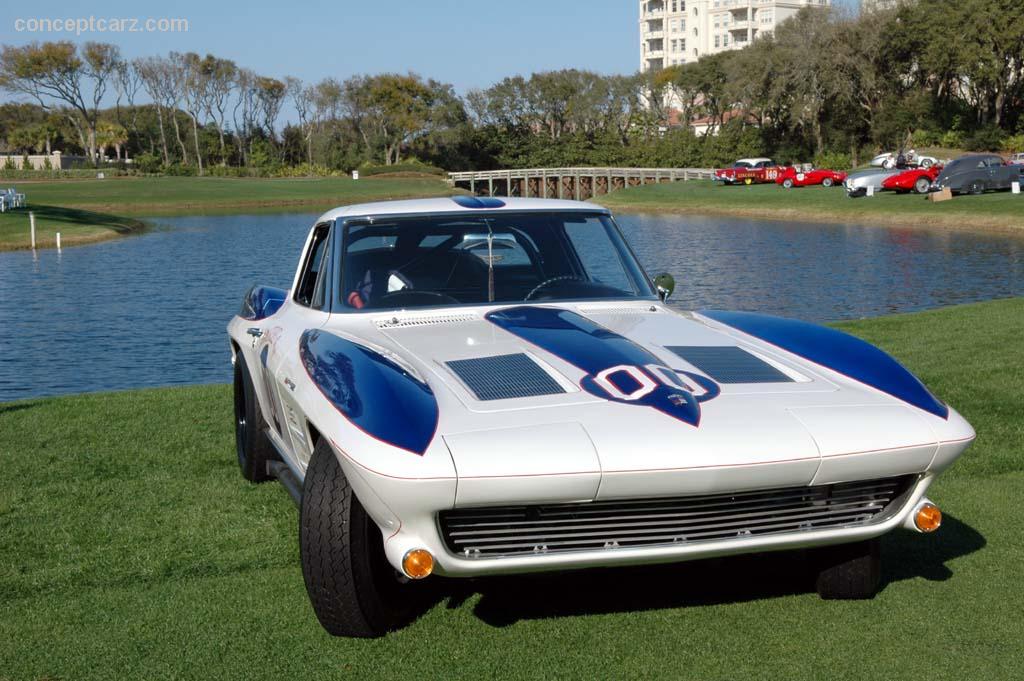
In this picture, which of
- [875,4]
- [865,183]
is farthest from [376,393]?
[875,4]

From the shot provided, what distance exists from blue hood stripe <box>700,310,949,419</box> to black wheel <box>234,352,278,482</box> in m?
2.44

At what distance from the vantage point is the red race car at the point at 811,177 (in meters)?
57.6

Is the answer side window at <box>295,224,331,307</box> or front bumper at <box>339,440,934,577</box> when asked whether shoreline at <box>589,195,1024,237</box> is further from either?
front bumper at <box>339,440,934,577</box>

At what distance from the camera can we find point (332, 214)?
593 cm

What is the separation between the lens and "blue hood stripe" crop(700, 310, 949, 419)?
4.26 meters

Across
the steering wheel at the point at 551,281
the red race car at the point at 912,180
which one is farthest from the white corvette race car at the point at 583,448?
the red race car at the point at 912,180

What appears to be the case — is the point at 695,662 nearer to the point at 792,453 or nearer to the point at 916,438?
the point at 792,453

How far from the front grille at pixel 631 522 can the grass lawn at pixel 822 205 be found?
38.3 m

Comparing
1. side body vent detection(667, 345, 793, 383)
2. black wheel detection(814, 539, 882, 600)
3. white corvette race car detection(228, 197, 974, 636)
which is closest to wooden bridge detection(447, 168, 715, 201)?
side body vent detection(667, 345, 793, 383)

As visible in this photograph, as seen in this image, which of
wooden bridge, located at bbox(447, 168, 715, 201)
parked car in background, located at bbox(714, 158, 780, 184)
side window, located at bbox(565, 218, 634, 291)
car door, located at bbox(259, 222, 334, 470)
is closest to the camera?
car door, located at bbox(259, 222, 334, 470)

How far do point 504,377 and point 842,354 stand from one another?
57.5 inches

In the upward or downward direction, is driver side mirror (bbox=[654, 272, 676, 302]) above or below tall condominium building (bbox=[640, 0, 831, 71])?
below

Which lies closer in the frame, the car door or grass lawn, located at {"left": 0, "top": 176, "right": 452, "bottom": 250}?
the car door

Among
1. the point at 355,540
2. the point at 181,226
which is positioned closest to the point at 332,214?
the point at 355,540
